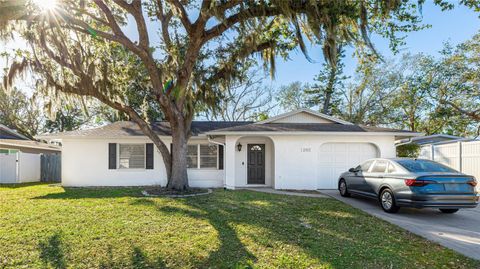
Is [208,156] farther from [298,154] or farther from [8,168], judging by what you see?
[8,168]

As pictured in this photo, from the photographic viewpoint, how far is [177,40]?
11.7 metres

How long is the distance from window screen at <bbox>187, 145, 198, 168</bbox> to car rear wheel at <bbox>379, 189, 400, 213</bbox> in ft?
26.5

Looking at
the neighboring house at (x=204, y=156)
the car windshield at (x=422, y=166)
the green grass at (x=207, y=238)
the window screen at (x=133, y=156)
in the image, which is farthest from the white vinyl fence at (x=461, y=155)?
the window screen at (x=133, y=156)

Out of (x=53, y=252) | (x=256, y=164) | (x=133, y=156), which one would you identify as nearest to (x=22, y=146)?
(x=133, y=156)

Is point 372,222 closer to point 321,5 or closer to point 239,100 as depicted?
point 321,5

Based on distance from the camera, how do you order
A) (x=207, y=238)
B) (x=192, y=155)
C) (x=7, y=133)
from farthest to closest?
(x=7, y=133)
(x=192, y=155)
(x=207, y=238)

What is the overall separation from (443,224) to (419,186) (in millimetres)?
957

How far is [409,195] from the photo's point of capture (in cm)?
683

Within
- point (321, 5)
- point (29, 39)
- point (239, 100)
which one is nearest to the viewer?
point (321, 5)

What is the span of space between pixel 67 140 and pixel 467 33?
2444 cm

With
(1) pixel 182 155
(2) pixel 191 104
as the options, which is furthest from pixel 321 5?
(1) pixel 182 155

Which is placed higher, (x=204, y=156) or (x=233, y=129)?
(x=233, y=129)

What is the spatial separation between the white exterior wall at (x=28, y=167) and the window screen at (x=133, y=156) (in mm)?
7034

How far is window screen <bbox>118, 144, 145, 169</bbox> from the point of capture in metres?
13.4
